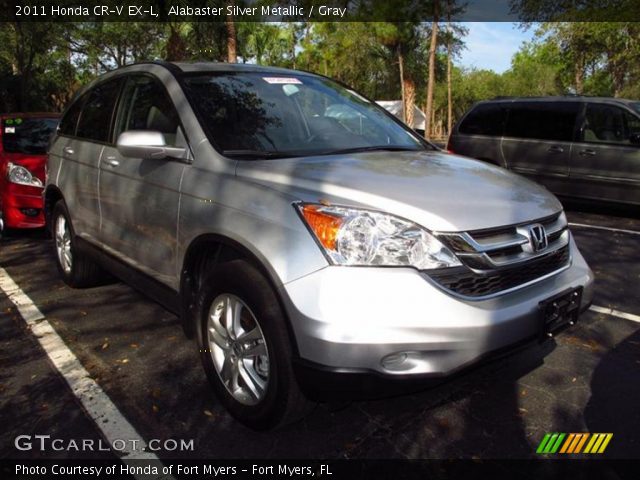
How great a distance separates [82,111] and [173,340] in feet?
7.15

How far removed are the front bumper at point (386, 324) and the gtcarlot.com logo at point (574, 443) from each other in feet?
2.24

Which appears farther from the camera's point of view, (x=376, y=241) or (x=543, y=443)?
(x=543, y=443)

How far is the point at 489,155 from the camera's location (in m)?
9.40

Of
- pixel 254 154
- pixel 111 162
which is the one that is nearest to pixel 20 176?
pixel 111 162

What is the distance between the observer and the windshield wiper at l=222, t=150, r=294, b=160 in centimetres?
278

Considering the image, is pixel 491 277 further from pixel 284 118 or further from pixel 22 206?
pixel 22 206

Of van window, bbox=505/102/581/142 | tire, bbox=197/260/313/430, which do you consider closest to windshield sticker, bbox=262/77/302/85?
tire, bbox=197/260/313/430

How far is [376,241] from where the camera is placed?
2.19 metres

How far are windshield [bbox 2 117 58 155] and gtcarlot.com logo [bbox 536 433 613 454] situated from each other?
6.38 metres

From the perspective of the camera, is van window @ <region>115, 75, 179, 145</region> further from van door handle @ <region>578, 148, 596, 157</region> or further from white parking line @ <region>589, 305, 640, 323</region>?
van door handle @ <region>578, 148, 596, 157</region>

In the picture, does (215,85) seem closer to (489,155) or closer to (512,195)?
(512,195)

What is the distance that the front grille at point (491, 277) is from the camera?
7.23ft

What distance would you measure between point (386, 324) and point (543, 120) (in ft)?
25.9

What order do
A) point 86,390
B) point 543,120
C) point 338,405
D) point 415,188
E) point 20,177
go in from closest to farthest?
point 415,188 < point 338,405 < point 86,390 < point 20,177 < point 543,120
